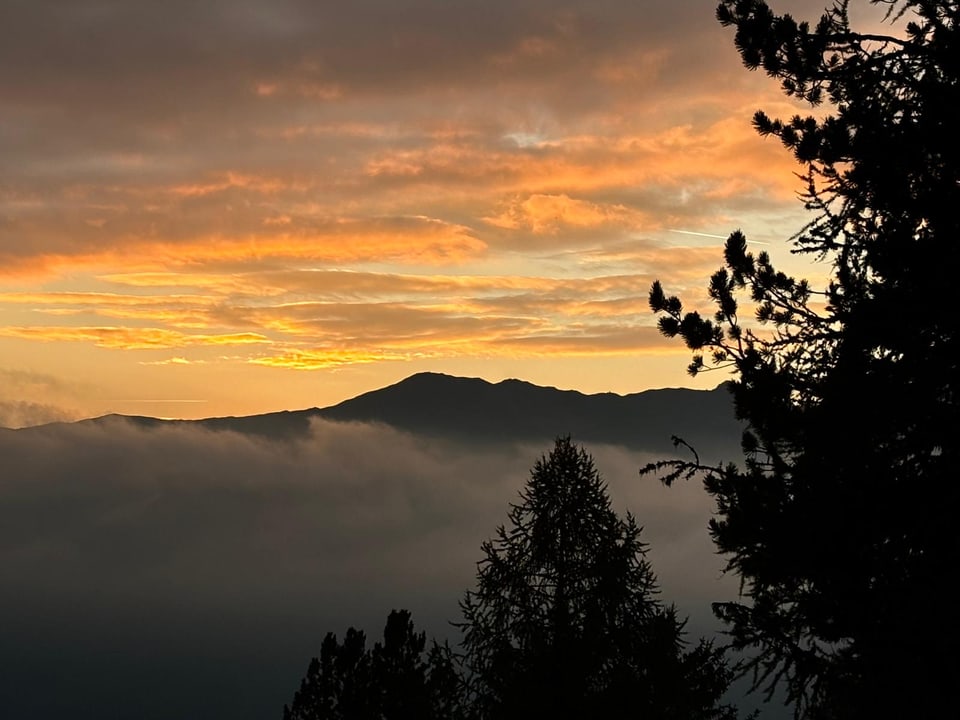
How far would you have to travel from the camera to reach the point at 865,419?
10.1 m

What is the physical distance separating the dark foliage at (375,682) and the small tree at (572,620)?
6972 millimetres

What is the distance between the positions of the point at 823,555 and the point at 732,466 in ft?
5.30

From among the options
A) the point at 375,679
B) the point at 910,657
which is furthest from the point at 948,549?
the point at 375,679

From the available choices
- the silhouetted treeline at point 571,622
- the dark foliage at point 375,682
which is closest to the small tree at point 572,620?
the silhouetted treeline at point 571,622

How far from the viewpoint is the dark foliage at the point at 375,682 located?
1166 inches

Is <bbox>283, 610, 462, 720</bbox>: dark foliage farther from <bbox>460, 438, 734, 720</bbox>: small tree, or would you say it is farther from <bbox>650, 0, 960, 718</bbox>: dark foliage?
<bbox>650, 0, 960, 718</bbox>: dark foliage

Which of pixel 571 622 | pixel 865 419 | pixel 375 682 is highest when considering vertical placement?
pixel 865 419

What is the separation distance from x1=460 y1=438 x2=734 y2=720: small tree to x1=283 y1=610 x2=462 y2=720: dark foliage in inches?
275

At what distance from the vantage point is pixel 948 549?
9664 millimetres

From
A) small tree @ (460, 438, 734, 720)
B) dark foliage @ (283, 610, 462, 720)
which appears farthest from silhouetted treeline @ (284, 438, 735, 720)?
dark foliage @ (283, 610, 462, 720)

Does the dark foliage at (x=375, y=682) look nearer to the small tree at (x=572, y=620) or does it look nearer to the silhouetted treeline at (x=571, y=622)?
the silhouetted treeline at (x=571, y=622)

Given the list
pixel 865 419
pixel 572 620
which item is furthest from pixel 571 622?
pixel 865 419

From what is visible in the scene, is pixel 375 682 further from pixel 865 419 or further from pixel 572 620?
pixel 865 419

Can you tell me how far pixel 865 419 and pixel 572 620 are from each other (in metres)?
11.4
